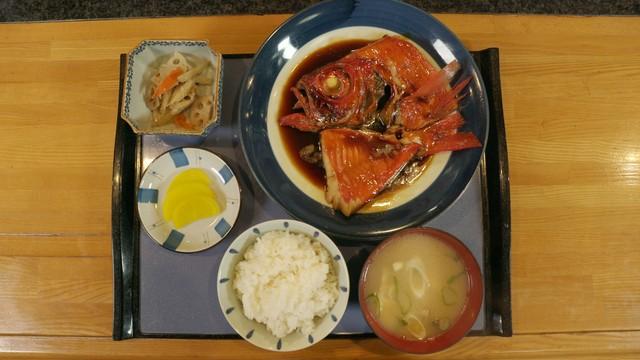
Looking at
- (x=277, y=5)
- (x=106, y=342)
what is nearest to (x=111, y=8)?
(x=277, y=5)

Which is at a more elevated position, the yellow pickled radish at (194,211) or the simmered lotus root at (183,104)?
the simmered lotus root at (183,104)

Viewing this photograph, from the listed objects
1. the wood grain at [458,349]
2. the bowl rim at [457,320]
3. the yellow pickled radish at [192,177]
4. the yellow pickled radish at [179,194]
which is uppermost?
the yellow pickled radish at [192,177]

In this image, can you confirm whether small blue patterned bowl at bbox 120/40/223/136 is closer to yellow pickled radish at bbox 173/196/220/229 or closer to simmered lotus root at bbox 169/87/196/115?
simmered lotus root at bbox 169/87/196/115

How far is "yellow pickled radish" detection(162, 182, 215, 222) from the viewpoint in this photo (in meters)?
1.92

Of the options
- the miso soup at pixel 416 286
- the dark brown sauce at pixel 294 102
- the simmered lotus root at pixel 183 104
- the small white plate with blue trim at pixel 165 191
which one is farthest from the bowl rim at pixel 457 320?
the simmered lotus root at pixel 183 104

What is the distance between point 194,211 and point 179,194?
0.33ft

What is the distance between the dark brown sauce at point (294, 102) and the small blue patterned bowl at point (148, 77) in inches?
11.8

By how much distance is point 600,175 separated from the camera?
2064 millimetres

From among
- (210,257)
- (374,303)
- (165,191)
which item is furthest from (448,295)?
(165,191)

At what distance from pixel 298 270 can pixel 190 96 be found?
90 centimetres

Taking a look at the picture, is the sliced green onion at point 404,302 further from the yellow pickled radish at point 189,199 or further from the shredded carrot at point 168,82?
the shredded carrot at point 168,82

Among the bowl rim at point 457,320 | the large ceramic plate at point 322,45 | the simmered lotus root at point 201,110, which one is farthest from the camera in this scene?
the simmered lotus root at point 201,110

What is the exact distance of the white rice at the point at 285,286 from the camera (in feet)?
5.76

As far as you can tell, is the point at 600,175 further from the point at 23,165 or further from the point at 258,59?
the point at 23,165
